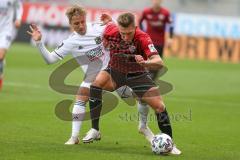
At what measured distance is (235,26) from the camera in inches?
1261

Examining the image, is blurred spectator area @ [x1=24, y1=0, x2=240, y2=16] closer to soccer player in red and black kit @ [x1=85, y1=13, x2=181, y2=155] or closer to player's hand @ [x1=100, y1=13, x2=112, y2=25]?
player's hand @ [x1=100, y1=13, x2=112, y2=25]

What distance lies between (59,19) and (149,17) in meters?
17.2

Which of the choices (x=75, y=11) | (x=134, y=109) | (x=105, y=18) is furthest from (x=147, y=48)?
(x=134, y=109)

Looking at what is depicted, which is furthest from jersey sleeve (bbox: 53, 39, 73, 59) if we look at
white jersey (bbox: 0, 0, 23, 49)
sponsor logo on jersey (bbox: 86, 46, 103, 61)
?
white jersey (bbox: 0, 0, 23, 49)

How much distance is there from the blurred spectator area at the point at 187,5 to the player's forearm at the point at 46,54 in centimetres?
2823

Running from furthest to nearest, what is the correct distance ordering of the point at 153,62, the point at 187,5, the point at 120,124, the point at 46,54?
the point at 187,5
the point at 120,124
the point at 46,54
the point at 153,62

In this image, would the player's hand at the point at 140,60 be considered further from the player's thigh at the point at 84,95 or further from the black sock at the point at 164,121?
the player's thigh at the point at 84,95

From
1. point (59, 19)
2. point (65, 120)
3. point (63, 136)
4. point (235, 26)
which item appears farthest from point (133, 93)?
point (59, 19)

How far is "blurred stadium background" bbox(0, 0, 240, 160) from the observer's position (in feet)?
32.6

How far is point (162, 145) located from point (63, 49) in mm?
2196

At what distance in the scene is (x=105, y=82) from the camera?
10055mm

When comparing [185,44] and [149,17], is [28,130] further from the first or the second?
[185,44]

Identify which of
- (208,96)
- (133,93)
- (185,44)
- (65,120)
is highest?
(133,93)

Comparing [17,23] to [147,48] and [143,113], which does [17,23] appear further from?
[147,48]
